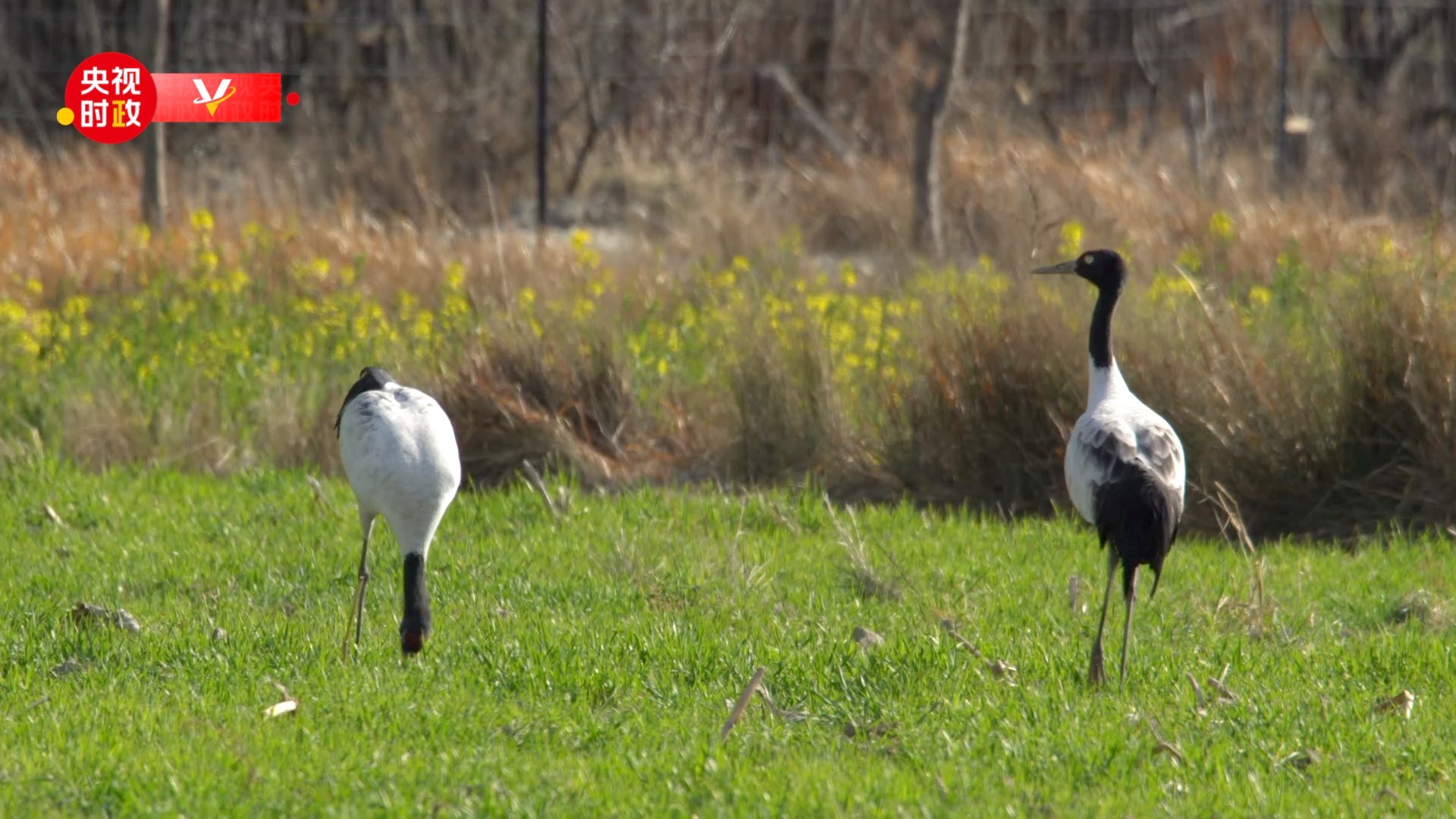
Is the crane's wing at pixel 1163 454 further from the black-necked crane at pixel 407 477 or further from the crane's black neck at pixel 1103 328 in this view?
the black-necked crane at pixel 407 477

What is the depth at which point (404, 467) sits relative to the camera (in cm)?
538

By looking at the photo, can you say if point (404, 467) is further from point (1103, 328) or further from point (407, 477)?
point (1103, 328)

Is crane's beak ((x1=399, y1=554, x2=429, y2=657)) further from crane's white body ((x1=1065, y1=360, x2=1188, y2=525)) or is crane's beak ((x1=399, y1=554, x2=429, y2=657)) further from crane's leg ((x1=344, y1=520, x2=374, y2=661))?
crane's white body ((x1=1065, y1=360, x2=1188, y2=525))

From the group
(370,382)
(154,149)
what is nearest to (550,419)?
(370,382)

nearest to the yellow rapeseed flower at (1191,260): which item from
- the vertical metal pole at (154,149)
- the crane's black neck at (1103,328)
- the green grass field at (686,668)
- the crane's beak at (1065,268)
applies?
the green grass field at (686,668)

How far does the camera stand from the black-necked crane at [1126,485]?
16.4 ft

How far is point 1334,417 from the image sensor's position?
25.4 ft

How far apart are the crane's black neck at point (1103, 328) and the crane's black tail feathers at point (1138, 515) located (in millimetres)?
899

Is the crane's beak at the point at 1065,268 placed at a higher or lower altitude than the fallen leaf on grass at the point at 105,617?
higher

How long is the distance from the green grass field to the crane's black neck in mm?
905

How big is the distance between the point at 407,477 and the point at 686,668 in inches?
41.1

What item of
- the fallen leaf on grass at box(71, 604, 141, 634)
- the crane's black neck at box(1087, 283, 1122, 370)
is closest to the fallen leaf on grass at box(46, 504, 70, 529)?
the fallen leaf on grass at box(71, 604, 141, 634)

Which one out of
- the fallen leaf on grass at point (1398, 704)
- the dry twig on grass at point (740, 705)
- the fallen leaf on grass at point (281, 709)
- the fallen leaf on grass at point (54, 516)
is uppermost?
the dry twig on grass at point (740, 705)

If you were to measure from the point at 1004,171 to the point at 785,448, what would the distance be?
751cm
